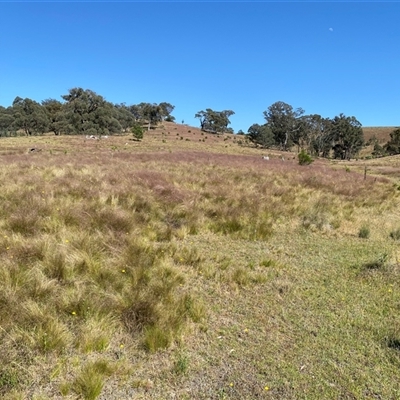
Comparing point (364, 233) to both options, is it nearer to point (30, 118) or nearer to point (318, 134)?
point (30, 118)

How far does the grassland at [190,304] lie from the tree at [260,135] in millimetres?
70199

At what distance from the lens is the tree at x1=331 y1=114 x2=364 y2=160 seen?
7825 centimetres

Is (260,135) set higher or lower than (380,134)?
lower

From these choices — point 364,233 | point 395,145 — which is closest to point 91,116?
point 364,233

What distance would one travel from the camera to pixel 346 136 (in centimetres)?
7844

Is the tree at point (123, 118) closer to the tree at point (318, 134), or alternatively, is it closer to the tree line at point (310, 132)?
the tree line at point (310, 132)

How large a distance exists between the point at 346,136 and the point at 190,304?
279ft

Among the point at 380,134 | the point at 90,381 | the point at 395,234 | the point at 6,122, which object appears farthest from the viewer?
the point at 380,134

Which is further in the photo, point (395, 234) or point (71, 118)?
point (71, 118)

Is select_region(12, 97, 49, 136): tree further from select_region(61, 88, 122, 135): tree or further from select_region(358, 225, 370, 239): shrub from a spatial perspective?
select_region(358, 225, 370, 239): shrub

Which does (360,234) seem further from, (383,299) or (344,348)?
(344,348)

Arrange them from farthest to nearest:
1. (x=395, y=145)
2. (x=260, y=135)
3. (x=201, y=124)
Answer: (x=201, y=124) → (x=395, y=145) → (x=260, y=135)

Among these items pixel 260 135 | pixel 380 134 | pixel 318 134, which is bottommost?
pixel 260 135

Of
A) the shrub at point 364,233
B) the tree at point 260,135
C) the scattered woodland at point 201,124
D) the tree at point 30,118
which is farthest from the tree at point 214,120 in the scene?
the shrub at point 364,233
